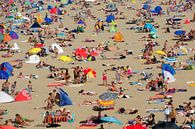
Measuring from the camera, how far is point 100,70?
89.9 feet

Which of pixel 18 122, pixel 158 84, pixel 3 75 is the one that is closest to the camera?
pixel 18 122

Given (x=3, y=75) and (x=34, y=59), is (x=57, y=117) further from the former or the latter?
(x=34, y=59)

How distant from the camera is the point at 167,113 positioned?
18.0 m

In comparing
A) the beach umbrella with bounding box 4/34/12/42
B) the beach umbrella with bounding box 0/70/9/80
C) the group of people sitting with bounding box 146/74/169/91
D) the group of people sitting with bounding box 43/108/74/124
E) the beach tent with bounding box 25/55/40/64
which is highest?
the beach umbrella with bounding box 4/34/12/42

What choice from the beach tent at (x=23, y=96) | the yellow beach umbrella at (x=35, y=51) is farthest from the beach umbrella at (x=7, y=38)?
the beach tent at (x=23, y=96)

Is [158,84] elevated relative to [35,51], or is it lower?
lower

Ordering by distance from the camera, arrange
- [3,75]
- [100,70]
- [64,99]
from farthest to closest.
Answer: [100,70] → [3,75] → [64,99]

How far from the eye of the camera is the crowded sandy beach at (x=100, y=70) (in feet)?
61.9

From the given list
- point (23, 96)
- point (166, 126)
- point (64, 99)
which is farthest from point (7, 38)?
point (166, 126)

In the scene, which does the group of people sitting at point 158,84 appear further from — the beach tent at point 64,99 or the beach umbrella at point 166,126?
the beach umbrella at point 166,126

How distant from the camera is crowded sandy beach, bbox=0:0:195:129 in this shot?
1888 centimetres

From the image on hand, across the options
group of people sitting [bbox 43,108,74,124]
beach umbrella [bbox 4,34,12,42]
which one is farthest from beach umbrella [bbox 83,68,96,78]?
beach umbrella [bbox 4,34,12,42]

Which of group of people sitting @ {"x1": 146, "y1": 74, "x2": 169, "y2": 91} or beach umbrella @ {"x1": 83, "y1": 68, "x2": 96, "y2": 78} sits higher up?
beach umbrella @ {"x1": 83, "y1": 68, "x2": 96, "y2": 78}

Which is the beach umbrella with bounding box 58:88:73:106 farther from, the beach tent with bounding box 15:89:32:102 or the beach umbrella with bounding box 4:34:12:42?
the beach umbrella with bounding box 4:34:12:42
